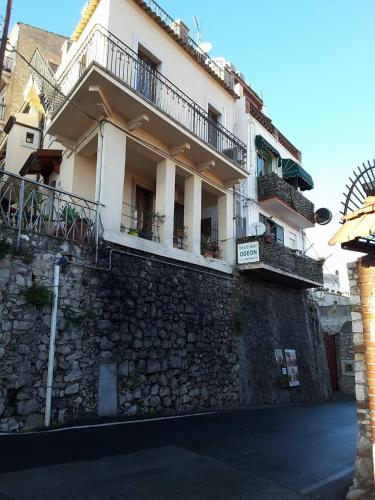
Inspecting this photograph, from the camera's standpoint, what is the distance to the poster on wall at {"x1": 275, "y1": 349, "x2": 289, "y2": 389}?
47.8ft

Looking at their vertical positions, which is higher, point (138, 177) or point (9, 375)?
point (138, 177)

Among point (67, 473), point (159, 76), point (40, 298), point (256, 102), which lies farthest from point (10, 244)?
point (256, 102)

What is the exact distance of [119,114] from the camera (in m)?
10.5

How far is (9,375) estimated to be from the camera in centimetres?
705

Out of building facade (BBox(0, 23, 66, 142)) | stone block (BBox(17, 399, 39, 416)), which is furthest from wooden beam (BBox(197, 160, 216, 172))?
stone block (BBox(17, 399, 39, 416))

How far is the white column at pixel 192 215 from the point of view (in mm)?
12297

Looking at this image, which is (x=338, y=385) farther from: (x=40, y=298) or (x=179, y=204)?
(x=40, y=298)

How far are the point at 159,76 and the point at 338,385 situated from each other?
1767 cm

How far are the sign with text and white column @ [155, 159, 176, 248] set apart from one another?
3267mm

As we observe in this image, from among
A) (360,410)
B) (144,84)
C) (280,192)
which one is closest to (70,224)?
(144,84)

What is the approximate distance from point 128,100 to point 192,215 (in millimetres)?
3951

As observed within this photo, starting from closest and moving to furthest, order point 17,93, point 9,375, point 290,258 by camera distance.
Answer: point 9,375 → point 290,258 → point 17,93

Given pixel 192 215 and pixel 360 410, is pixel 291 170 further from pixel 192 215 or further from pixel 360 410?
pixel 360 410

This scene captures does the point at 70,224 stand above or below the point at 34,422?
above
